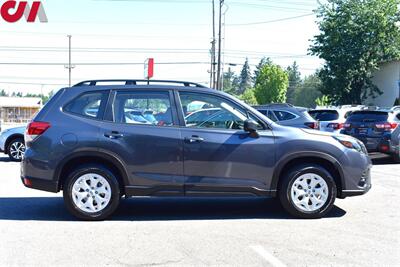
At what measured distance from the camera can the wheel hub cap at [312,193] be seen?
654cm

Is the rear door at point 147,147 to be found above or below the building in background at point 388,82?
below

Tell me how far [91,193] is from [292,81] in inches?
6028

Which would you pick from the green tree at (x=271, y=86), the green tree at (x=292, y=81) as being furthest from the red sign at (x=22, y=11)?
the green tree at (x=292, y=81)

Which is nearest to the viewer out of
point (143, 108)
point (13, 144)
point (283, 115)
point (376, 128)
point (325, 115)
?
point (143, 108)

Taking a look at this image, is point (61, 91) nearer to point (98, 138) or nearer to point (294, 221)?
point (98, 138)

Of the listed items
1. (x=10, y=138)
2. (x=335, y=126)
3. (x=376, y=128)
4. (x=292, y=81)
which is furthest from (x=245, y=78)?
(x=10, y=138)

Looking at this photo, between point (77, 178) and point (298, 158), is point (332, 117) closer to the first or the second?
point (298, 158)

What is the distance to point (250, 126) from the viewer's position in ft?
20.7

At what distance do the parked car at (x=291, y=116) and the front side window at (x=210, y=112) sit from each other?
5749mm

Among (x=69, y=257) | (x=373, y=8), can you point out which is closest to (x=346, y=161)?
(x=69, y=257)

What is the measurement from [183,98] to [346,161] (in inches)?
96.4

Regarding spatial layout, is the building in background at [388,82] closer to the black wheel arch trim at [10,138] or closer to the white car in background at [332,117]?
the white car in background at [332,117]

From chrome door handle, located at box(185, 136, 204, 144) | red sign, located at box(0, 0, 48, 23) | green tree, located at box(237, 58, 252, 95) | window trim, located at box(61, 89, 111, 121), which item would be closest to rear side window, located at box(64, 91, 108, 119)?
window trim, located at box(61, 89, 111, 121)

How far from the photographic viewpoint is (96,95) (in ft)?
21.6
